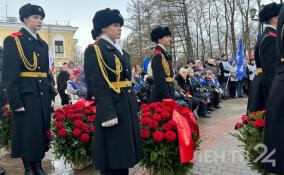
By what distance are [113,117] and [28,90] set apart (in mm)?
1608

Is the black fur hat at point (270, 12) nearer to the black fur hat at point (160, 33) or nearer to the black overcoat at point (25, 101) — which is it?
the black fur hat at point (160, 33)

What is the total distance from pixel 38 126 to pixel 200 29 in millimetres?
27305

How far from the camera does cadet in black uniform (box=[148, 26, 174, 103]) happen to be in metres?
4.13

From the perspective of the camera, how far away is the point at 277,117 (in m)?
2.09

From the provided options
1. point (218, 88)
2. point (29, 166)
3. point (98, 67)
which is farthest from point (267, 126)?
point (218, 88)

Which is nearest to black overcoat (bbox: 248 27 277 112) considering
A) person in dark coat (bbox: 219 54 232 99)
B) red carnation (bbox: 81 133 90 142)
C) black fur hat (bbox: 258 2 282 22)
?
black fur hat (bbox: 258 2 282 22)

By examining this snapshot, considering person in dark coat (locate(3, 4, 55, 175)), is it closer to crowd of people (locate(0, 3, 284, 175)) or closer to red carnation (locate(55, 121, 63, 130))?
crowd of people (locate(0, 3, 284, 175))

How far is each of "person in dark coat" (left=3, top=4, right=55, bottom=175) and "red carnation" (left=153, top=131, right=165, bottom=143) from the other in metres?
1.58

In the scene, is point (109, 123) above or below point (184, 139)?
above

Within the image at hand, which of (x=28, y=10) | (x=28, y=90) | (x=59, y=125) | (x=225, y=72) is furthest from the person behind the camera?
(x=225, y=72)

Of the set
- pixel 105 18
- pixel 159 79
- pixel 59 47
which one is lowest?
pixel 159 79

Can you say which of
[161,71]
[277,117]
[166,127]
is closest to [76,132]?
[166,127]

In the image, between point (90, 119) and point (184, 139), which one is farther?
point (90, 119)

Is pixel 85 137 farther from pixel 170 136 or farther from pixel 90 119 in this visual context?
pixel 170 136
